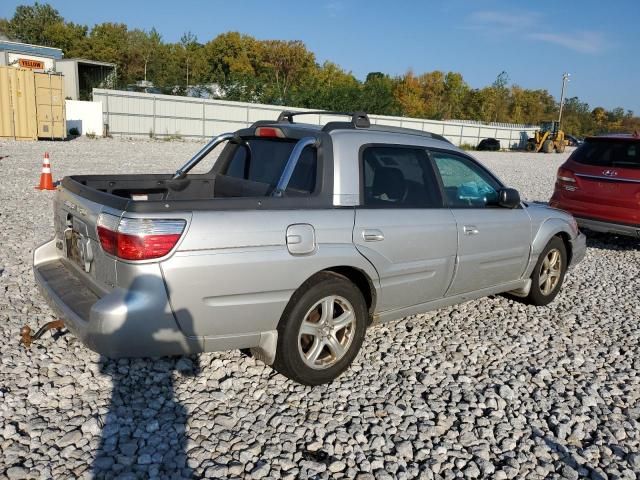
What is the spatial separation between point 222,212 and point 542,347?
3.08 m

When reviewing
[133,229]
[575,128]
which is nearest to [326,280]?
[133,229]

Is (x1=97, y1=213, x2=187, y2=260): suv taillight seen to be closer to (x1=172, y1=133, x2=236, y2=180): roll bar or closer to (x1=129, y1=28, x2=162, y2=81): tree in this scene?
(x1=172, y1=133, x2=236, y2=180): roll bar

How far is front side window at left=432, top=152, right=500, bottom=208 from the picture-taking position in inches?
177

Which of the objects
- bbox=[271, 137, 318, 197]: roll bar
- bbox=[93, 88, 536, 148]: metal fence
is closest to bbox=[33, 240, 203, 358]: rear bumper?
bbox=[271, 137, 318, 197]: roll bar

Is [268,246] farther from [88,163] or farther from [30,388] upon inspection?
[88,163]

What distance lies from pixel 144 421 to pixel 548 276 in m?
4.22

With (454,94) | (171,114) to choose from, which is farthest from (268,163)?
(454,94)

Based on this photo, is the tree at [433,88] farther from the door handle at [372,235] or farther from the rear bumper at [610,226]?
the door handle at [372,235]

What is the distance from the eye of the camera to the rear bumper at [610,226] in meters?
7.69

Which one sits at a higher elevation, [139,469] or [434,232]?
[434,232]

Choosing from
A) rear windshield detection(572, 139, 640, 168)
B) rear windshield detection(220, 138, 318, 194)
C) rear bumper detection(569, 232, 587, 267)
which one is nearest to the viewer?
rear windshield detection(220, 138, 318, 194)

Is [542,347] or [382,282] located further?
[542,347]

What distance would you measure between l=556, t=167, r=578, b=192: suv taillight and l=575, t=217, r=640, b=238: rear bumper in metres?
0.50

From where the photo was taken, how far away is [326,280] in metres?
3.57
